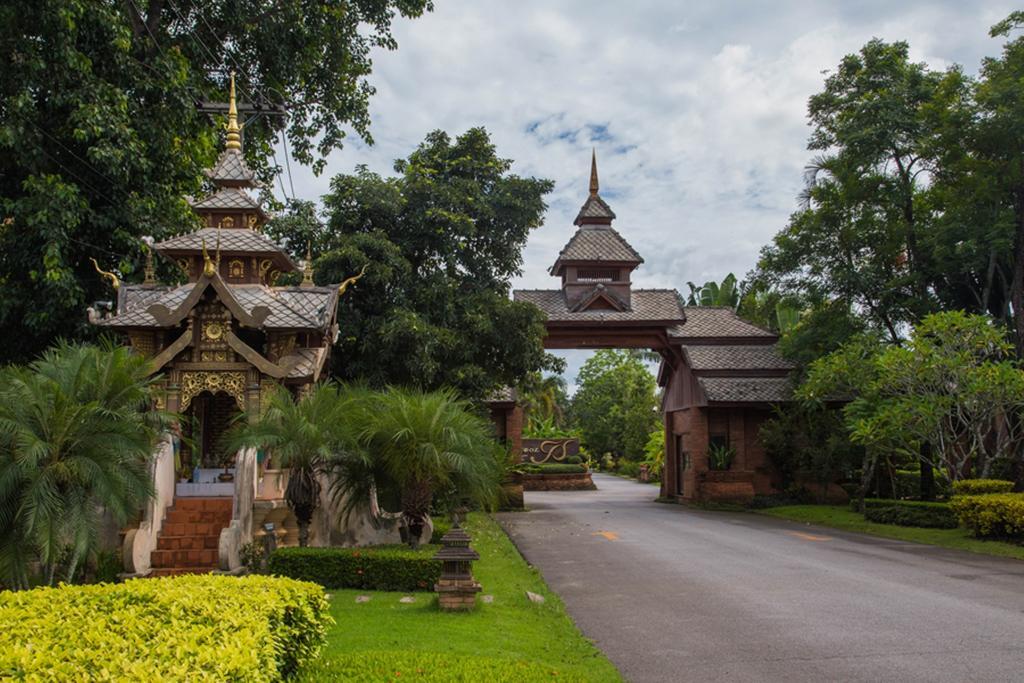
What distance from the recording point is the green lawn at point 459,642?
7125 mm

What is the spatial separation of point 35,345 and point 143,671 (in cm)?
1536

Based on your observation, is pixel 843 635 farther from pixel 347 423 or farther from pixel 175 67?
pixel 175 67

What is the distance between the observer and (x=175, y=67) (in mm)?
17188

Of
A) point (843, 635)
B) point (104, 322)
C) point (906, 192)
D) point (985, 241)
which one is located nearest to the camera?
point (843, 635)

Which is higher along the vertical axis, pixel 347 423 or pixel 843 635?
pixel 347 423

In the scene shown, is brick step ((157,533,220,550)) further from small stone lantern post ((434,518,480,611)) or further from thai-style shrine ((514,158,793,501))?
thai-style shrine ((514,158,793,501))

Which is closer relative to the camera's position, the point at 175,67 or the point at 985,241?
the point at 175,67

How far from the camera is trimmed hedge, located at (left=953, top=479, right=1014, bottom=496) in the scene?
18609 mm

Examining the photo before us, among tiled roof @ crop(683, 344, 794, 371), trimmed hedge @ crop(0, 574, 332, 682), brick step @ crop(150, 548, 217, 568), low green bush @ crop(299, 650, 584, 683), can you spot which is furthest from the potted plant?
trimmed hedge @ crop(0, 574, 332, 682)

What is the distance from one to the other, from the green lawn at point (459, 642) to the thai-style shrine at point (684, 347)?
1852 cm

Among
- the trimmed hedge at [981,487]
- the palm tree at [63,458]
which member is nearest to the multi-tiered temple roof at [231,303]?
the palm tree at [63,458]

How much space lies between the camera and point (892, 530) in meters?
20.1

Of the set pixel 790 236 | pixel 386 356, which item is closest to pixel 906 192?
pixel 790 236

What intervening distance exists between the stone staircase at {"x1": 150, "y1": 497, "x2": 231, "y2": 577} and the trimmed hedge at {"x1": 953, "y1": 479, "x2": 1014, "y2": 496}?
1541 cm
